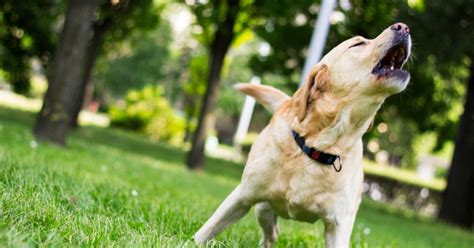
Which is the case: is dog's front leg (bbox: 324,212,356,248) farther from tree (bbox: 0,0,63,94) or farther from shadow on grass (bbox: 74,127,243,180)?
Result: tree (bbox: 0,0,63,94)

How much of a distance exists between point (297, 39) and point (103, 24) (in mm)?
6146

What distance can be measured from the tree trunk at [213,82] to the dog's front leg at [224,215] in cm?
1032

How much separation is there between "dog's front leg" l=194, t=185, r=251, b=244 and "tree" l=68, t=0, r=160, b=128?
1367 cm

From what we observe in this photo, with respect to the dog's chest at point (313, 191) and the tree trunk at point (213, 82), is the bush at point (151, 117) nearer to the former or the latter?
the tree trunk at point (213, 82)

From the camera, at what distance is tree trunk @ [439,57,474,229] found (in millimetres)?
15609

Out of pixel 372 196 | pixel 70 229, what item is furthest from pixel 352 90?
pixel 372 196

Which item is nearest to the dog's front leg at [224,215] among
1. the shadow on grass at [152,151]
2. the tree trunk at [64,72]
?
the tree trunk at [64,72]

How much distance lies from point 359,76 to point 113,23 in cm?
1547

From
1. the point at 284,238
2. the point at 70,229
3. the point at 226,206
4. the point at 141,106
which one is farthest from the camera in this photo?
the point at 141,106

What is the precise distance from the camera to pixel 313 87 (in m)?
3.47

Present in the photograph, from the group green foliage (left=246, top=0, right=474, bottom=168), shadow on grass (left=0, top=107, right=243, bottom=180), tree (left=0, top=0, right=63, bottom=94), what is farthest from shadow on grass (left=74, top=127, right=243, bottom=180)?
green foliage (left=246, top=0, right=474, bottom=168)

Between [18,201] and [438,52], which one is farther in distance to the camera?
[438,52]

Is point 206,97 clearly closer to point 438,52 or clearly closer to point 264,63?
point 264,63

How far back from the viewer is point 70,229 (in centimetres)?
284
